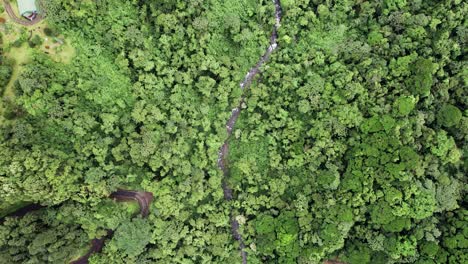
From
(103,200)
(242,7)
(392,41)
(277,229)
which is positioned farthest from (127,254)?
(392,41)

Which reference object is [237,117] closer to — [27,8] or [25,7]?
[27,8]

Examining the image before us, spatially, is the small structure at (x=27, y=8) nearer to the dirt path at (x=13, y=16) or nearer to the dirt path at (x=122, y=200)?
the dirt path at (x=13, y=16)

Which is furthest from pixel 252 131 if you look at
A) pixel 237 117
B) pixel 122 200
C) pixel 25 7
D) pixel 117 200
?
pixel 25 7

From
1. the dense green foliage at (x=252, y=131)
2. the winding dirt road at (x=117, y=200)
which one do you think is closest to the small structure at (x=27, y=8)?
the dense green foliage at (x=252, y=131)

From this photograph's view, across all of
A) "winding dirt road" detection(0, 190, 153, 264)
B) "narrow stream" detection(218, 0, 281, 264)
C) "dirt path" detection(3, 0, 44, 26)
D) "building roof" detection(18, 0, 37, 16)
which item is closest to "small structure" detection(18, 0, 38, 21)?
"building roof" detection(18, 0, 37, 16)

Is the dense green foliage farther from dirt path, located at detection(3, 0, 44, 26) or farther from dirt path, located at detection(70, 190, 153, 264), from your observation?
dirt path, located at detection(3, 0, 44, 26)

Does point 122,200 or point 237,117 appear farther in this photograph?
point 237,117

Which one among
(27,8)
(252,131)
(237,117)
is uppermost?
(27,8)
